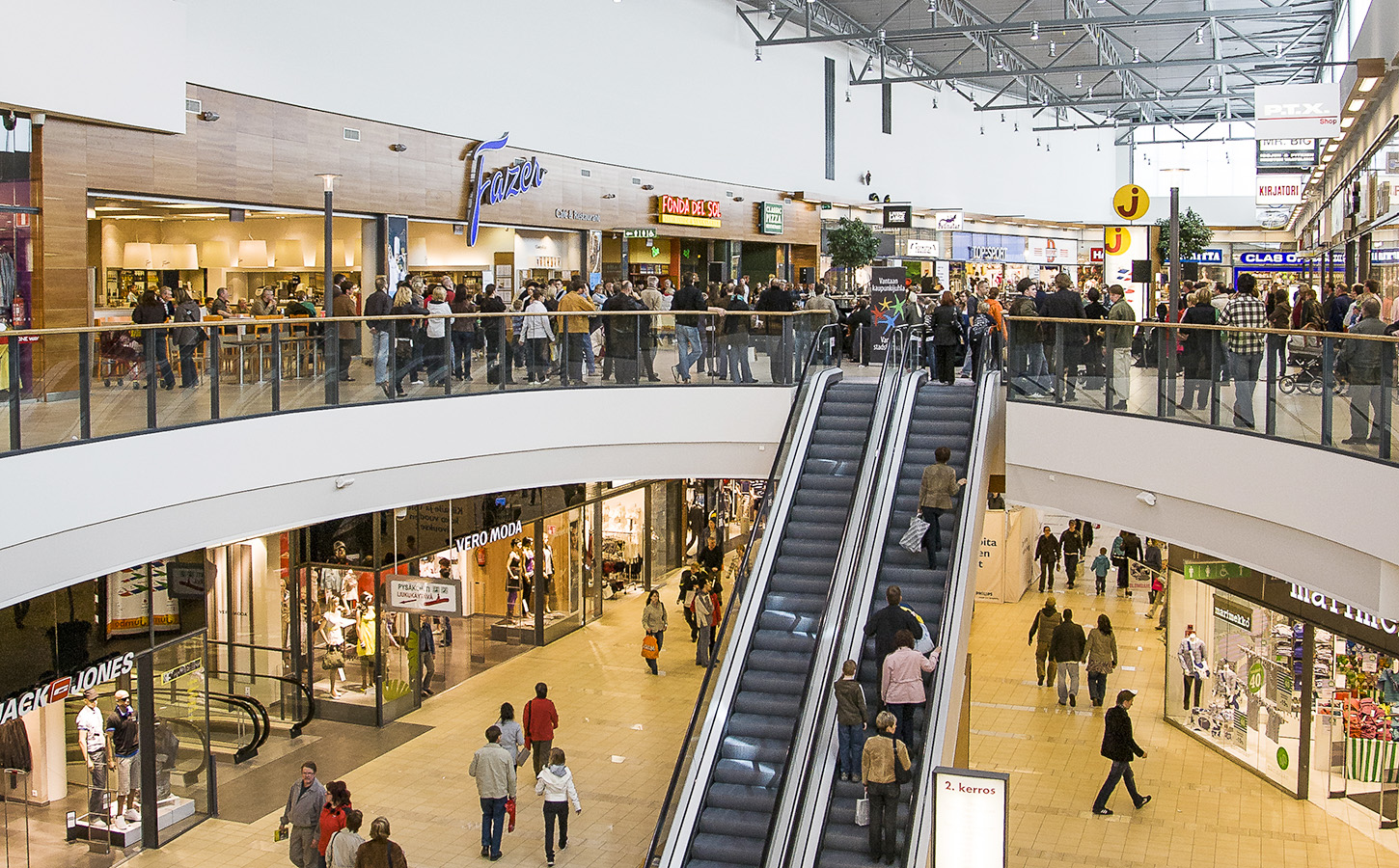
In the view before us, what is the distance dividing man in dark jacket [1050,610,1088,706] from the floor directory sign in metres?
8.12

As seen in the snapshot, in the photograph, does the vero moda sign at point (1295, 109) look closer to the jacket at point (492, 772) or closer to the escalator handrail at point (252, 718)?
the jacket at point (492, 772)

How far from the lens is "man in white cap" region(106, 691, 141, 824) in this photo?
12336mm

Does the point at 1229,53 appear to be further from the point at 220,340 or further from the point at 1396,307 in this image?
the point at 220,340

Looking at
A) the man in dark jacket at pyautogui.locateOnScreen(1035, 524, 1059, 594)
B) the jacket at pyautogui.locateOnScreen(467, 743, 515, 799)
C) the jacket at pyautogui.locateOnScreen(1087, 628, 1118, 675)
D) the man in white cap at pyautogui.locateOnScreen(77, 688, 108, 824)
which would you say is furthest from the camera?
the man in dark jacket at pyautogui.locateOnScreen(1035, 524, 1059, 594)

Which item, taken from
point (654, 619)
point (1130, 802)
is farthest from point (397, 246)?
point (1130, 802)

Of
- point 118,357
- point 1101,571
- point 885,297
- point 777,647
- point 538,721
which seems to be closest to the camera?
point 118,357

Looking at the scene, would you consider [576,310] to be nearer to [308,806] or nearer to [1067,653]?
[308,806]

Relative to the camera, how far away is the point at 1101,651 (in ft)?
53.8

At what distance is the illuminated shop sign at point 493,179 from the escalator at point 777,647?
770cm

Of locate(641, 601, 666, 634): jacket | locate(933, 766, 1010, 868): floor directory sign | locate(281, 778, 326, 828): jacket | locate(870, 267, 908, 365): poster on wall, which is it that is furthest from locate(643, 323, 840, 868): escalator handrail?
locate(641, 601, 666, 634): jacket

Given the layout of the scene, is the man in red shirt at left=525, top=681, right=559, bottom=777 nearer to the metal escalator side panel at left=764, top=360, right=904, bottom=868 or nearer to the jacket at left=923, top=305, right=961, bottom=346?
the metal escalator side panel at left=764, top=360, right=904, bottom=868

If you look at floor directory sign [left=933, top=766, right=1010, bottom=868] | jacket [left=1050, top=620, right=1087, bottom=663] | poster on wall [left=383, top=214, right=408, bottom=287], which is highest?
poster on wall [left=383, top=214, right=408, bottom=287]

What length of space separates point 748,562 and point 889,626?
2.20m

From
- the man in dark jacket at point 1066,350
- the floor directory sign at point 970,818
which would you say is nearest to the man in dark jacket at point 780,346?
the man in dark jacket at point 1066,350
